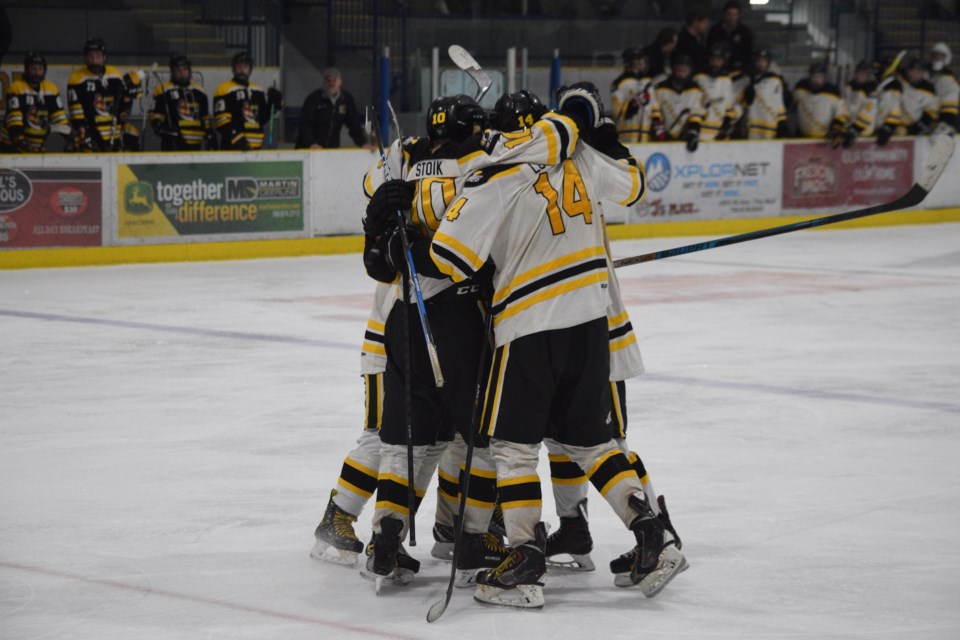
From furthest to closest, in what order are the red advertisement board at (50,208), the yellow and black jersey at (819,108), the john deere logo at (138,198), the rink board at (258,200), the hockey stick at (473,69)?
the yellow and black jersey at (819,108) < the john deere logo at (138,198) < the rink board at (258,200) < the red advertisement board at (50,208) < the hockey stick at (473,69)

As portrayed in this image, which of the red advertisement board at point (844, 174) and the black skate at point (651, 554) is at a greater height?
the red advertisement board at point (844, 174)

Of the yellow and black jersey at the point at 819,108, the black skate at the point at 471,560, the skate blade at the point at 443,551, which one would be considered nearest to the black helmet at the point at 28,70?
the yellow and black jersey at the point at 819,108

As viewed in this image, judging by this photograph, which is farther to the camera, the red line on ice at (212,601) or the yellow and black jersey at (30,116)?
the yellow and black jersey at (30,116)

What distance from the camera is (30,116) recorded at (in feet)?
40.7

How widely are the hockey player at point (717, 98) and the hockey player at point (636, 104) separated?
558 millimetres

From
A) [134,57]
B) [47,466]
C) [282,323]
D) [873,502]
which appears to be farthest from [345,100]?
[873,502]

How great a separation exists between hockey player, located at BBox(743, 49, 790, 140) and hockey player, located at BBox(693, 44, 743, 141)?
0.88ft

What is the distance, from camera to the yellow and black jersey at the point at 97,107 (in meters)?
12.5

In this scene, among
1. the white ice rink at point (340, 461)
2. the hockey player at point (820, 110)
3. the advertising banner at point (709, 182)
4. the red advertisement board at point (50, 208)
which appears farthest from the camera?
the hockey player at point (820, 110)

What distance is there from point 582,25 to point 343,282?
775 cm

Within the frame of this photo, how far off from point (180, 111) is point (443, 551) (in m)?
9.34

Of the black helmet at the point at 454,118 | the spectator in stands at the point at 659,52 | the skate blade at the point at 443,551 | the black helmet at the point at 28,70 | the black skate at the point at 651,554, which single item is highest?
the spectator in stands at the point at 659,52

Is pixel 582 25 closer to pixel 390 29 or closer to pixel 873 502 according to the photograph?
pixel 390 29

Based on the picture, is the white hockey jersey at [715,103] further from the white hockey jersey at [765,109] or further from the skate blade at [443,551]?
the skate blade at [443,551]
